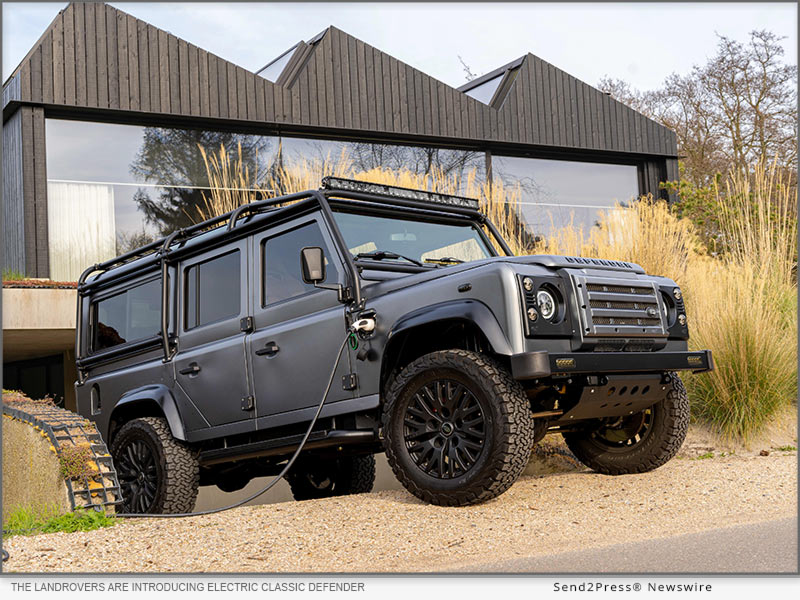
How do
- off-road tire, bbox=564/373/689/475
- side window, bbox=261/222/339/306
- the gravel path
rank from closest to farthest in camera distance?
the gravel path → off-road tire, bbox=564/373/689/475 → side window, bbox=261/222/339/306

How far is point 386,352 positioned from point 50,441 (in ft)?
9.50

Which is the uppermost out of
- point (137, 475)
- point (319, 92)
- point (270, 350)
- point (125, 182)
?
point (319, 92)

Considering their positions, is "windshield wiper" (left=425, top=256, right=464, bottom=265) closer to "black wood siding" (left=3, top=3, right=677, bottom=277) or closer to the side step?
the side step

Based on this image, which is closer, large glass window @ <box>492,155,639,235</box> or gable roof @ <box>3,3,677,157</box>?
gable roof @ <box>3,3,677,157</box>

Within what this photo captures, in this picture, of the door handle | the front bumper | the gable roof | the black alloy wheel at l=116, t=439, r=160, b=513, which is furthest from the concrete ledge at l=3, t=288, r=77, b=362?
the front bumper

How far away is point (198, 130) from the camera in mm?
14508

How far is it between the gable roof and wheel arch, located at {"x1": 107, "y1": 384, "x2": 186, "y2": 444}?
707 cm

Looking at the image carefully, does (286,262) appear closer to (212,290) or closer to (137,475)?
(212,290)

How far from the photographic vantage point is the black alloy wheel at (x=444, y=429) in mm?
5000

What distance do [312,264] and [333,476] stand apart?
3.47 meters

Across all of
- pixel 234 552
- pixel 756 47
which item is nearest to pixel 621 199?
pixel 756 47

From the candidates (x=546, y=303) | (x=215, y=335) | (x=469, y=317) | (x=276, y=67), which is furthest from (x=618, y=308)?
(x=276, y=67)

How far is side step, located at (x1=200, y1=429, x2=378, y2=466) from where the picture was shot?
5605mm

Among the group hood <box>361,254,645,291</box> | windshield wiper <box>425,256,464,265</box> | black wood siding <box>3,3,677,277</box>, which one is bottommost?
hood <box>361,254,645,291</box>
